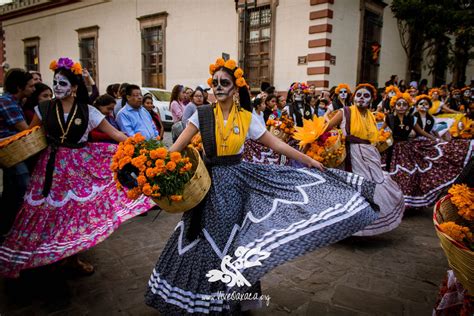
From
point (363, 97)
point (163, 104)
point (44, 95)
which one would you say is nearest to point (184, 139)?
point (44, 95)

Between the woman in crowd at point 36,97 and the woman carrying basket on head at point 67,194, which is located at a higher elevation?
the woman in crowd at point 36,97

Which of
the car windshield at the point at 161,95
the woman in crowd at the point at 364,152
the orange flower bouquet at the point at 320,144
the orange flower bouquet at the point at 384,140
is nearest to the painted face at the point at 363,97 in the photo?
the woman in crowd at the point at 364,152

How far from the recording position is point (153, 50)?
17.6 m

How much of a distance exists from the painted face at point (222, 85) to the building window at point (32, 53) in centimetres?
2322

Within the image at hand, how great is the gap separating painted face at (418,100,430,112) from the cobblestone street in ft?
9.36

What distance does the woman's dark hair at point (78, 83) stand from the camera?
364cm

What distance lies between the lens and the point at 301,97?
8.10 metres

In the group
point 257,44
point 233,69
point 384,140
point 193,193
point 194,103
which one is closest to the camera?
point 193,193

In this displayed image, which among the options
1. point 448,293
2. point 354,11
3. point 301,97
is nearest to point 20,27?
point 354,11

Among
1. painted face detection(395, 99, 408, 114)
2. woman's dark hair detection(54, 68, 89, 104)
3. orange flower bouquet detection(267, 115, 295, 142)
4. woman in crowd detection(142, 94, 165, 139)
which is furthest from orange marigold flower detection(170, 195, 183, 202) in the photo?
painted face detection(395, 99, 408, 114)

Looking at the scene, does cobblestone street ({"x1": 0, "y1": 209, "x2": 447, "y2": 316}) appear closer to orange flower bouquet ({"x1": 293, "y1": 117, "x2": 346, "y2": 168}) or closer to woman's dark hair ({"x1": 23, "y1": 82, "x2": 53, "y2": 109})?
orange flower bouquet ({"x1": 293, "y1": 117, "x2": 346, "y2": 168})

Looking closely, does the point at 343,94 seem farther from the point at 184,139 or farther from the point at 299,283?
the point at 184,139

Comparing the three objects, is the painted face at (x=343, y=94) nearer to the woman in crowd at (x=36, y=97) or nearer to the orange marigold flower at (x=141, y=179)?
the woman in crowd at (x=36, y=97)

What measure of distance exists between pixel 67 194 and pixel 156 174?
1.61 meters
